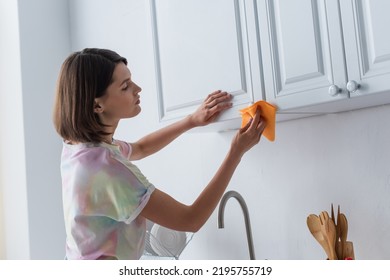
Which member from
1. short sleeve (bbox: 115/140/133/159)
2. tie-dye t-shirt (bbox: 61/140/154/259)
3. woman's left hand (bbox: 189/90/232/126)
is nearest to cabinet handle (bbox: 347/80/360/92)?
woman's left hand (bbox: 189/90/232/126)

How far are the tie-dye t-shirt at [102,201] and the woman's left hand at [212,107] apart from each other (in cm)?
27

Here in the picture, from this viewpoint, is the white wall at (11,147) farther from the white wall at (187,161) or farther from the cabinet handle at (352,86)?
the cabinet handle at (352,86)

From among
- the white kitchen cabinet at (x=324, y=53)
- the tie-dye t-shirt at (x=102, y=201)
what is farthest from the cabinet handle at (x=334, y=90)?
the tie-dye t-shirt at (x=102, y=201)

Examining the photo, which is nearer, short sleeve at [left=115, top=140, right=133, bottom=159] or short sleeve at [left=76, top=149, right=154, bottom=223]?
short sleeve at [left=76, top=149, right=154, bottom=223]

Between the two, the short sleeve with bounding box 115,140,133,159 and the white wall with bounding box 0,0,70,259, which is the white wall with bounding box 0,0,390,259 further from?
the short sleeve with bounding box 115,140,133,159

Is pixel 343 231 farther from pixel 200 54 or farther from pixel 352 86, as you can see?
pixel 200 54

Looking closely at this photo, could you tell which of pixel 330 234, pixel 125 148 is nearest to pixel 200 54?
pixel 125 148

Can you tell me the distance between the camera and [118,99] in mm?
1512

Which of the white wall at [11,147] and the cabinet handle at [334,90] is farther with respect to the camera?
the white wall at [11,147]

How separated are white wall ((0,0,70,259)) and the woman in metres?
1.06

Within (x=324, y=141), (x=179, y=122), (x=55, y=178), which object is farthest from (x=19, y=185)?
(x=324, y=141)

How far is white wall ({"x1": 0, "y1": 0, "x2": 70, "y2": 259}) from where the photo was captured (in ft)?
8.16

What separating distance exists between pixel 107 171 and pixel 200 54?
471 millimetres

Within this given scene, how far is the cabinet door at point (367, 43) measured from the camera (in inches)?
44.8
